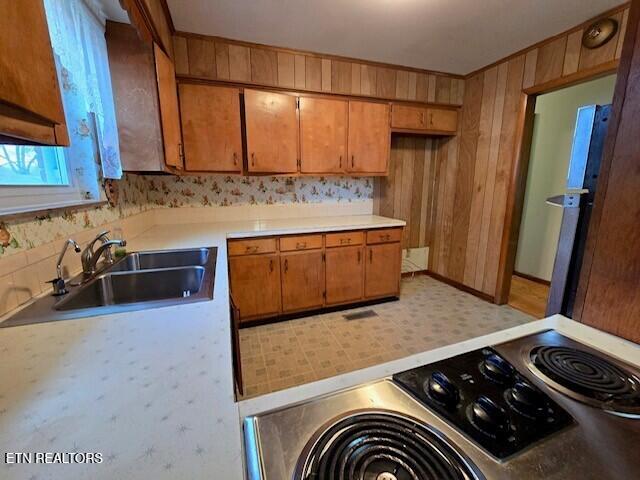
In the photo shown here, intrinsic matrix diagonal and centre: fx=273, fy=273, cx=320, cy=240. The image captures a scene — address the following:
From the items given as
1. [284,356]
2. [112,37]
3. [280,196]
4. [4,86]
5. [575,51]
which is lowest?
[284,356]

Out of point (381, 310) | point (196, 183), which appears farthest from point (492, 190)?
point (196, 183)

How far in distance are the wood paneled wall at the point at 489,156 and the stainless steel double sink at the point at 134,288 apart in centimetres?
273

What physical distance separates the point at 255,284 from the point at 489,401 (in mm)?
2089

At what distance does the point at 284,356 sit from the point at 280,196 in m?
1.62

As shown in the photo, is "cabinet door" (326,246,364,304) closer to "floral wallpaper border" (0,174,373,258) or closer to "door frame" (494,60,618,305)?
"floral wallpaper border" (0,174,373,258)

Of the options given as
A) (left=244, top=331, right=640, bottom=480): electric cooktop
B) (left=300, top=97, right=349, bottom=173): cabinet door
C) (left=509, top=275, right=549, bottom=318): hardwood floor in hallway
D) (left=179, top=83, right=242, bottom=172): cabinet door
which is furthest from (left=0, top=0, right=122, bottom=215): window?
(left=509, top=275, right=549, bottom=318): hardwood floor in hallway

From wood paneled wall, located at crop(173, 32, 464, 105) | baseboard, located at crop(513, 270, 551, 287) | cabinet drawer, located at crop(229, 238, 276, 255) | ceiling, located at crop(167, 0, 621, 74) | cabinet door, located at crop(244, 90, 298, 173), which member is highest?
ceiling, located at crop(167, 0, 621, 74)

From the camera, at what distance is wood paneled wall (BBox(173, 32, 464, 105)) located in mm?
2189

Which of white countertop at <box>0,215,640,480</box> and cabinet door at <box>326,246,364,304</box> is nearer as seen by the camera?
white countertop at <box>0,215,640,480</box>

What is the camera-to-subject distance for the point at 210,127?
231cm

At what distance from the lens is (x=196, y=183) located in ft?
8.68

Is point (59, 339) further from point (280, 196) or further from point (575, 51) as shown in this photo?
point (575, 51)

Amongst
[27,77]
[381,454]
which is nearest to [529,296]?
[381,454]

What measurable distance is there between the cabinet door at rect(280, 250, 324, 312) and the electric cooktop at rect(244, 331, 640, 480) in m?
1.93
